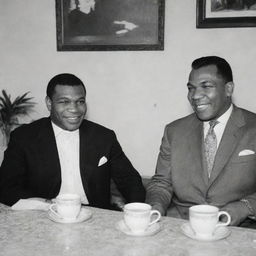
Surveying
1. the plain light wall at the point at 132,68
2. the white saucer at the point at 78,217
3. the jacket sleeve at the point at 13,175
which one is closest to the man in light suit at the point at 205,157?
the white saucer at the point at 78,217

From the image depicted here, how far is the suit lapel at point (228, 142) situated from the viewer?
2.24 m

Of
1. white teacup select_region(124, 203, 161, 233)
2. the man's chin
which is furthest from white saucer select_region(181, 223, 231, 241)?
the man's chin

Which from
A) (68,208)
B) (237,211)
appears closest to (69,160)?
(68,208)

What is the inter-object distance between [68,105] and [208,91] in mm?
840

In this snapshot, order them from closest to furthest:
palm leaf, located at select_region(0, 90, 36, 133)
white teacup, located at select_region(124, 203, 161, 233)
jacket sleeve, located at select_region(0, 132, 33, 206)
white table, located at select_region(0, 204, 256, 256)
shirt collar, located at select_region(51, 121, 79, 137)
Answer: white table, located at select_region(0, 204, 256, 256), white teacup, located at select_region(124, 203, 161, 233), jacket sleeve, located at select_region(0, 132, 33, 206), shirt collar, located at select_region(51, 121, 79, 137), palm leaf, located at select_region(0, 90, 36, 133)

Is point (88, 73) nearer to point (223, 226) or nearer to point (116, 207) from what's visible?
point (116, 207)

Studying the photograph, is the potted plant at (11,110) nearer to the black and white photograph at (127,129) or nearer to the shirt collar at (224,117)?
the black and white photograph at (127,129)

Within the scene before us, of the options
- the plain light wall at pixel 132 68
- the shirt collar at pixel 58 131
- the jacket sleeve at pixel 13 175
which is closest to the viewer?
the jacket sleeve at pixel 13 175

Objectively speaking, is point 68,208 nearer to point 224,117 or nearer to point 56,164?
point 56,164

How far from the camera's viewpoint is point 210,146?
2.35 meters

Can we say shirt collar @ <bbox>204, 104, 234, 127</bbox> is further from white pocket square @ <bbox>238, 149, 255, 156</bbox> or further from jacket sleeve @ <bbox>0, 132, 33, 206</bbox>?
jacket sleeve @ <bbox>0, 132, 33, 206</bbox>

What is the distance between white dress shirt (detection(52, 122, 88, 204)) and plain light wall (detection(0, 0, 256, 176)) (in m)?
0.89

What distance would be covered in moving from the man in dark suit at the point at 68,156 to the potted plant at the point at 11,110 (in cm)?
103

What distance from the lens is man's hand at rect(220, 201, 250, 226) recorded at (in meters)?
2.07
